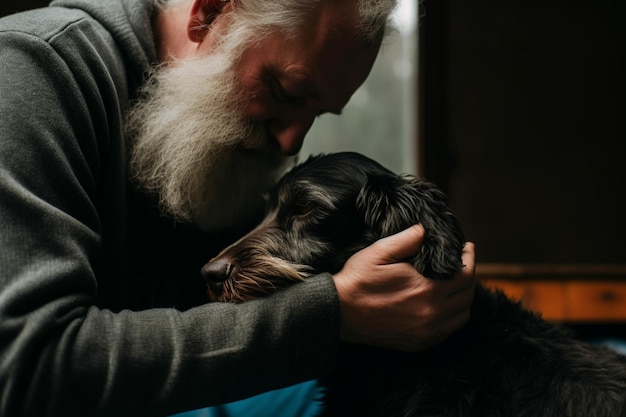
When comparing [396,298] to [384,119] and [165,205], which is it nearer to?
[165,205]

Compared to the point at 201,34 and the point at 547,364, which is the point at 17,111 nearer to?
the point at 201,34

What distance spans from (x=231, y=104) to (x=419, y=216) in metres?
0.64

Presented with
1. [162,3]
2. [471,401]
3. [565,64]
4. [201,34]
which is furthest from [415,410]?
[565,64]

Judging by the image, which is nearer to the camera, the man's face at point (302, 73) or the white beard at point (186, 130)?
the man's face at point (302, 73)

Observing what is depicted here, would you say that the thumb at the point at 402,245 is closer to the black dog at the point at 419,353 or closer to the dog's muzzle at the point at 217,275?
the black dog at the point at 419,353

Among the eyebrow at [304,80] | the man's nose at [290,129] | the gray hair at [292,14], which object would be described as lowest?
the man's nose at [290,129]

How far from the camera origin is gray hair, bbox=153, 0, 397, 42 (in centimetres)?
179

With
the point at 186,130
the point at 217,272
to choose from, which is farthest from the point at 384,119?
the point at 217,272

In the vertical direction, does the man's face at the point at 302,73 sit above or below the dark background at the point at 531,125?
above

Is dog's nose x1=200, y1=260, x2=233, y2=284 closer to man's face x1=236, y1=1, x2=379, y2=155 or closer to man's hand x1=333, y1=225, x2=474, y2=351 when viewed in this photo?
man's hand x1=333, y1=225, x2=474, y2=351

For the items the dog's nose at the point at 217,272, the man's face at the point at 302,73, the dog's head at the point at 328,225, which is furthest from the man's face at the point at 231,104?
the dog's nose at the point at 217,272

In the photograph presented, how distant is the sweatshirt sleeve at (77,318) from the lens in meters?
1.25

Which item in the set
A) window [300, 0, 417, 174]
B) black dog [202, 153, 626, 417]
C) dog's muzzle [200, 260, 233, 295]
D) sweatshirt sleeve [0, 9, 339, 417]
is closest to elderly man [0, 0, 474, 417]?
sweatshirt sleeve [0, 9, 339, 417]

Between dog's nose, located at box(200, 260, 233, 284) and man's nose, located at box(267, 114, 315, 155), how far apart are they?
1.44ft
